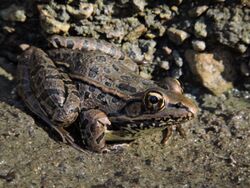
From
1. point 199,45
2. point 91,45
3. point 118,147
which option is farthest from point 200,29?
point 118,147

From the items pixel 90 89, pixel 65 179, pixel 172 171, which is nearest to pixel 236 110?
pixel 172 171

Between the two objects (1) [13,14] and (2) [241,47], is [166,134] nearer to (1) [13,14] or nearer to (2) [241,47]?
(2) [241,47]

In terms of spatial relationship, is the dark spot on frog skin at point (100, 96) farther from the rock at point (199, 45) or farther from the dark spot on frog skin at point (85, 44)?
the rock at point (199, 45)

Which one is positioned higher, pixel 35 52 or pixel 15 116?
pixel 35 52

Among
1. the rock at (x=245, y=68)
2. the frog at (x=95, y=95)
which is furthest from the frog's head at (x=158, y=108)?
the rock at (x=245, y=68)

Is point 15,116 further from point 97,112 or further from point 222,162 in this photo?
point 222,162

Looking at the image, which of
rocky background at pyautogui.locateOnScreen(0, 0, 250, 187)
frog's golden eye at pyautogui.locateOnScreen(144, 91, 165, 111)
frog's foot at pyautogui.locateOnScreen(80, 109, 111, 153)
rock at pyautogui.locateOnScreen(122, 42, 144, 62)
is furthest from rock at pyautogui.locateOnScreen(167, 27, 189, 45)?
frog's foot at pyautogui.locateOnScreen(80, 109, 111, 153)

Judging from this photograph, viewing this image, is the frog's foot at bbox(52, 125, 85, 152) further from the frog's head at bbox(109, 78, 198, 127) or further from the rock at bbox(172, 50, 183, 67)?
the rock at bbox(172, 50, 183, 67)
